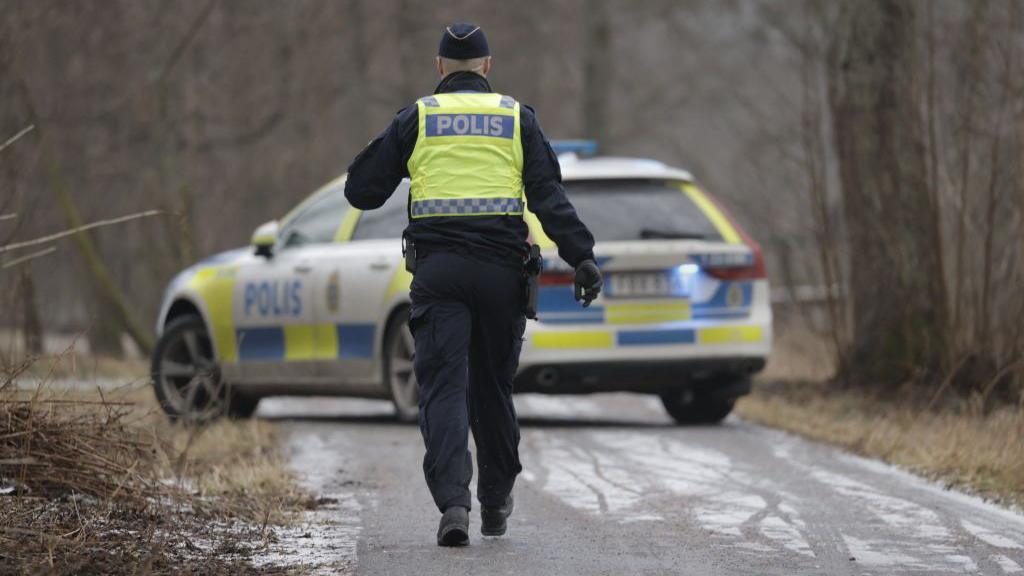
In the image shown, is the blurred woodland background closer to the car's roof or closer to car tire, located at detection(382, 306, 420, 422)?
the car's roof

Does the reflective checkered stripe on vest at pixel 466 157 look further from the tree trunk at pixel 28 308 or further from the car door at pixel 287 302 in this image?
the car door at pixel 287 302

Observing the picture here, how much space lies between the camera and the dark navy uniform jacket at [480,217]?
6680 mm

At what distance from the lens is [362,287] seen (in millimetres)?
11516

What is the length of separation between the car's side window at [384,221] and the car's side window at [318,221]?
0.18 metres

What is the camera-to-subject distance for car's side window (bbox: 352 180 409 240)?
11.7 meters

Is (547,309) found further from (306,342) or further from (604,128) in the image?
(604,128)

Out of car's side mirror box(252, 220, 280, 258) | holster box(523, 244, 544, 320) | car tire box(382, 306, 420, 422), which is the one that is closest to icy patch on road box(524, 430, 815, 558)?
car tire box(382, 306, 420, 422)

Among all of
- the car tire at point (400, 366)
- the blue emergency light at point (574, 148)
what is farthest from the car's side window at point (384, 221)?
the blue emergency light at point (574, 148)

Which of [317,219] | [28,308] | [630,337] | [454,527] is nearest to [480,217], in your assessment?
[454,527]

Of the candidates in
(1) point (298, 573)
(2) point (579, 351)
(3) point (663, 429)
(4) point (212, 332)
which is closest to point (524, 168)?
(1) point (298, 573)

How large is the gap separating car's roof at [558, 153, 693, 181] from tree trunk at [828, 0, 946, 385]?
1545mm

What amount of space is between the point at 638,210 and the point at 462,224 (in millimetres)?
4725

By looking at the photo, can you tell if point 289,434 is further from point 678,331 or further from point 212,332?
point 678,331

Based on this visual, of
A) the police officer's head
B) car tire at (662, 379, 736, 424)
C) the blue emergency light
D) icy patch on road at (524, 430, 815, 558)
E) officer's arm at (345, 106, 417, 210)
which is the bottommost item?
car tire at (662, 379, 736, 424)
